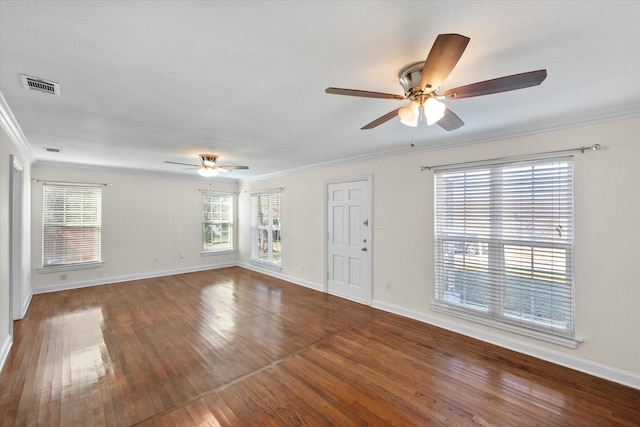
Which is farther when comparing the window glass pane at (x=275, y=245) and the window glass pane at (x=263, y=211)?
the window glass pane at (x=263, y=211)

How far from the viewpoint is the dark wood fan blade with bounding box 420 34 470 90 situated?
45.1 inches

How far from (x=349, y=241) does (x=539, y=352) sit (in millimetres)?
2816

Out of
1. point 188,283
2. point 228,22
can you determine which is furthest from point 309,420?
point 188,283

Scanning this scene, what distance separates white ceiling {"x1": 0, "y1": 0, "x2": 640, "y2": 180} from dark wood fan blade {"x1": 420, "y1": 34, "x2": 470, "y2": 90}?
0.64ft

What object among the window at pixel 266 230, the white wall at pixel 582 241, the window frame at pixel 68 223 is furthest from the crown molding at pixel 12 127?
the white wall at pixel 582 241

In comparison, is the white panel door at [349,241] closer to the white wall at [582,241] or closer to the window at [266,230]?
the white wall at [582,241]

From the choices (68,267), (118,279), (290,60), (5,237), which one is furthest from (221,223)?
(290,60)

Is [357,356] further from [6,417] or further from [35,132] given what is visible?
[35,132]

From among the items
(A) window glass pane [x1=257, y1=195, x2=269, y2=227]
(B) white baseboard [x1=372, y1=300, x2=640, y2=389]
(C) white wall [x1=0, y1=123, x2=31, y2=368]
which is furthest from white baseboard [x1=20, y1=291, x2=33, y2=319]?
(B) white baseboard [x1=372, y1=300, x2=640, y2=389]

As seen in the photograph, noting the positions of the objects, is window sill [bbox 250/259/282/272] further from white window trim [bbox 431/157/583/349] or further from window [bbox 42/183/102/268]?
white window trim [bbox 431/157/583/349]

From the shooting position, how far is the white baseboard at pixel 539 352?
2.46m

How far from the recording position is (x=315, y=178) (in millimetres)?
5387

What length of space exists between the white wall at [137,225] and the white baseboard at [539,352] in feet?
17.6

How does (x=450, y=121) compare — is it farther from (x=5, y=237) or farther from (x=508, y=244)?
(x=5, y=237)
